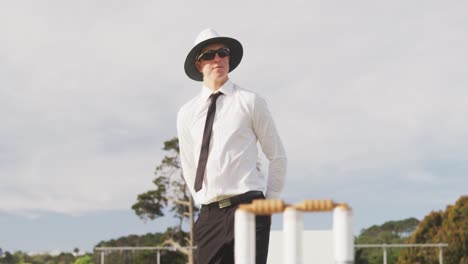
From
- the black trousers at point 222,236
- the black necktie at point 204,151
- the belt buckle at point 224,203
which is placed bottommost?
the black trousers at point 222,236

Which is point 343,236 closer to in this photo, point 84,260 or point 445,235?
point 84,260

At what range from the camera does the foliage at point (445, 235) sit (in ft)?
117

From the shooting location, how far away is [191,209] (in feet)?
104

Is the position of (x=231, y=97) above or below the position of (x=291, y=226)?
above

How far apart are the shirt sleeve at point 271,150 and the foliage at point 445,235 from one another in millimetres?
31697

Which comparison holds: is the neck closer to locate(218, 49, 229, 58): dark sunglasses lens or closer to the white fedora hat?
locate(218, 49, 229, 58): dark sunglasses lens

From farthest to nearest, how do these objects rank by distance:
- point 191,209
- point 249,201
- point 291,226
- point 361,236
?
point 361,236
point 191,209
point 249,201
point 291,226

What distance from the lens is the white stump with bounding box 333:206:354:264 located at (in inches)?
129

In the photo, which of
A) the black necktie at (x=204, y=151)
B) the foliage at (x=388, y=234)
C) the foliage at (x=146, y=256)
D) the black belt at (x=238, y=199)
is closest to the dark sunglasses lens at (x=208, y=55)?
the black necktie at (x=204, y=151)

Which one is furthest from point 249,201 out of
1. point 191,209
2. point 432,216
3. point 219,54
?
point 432,216

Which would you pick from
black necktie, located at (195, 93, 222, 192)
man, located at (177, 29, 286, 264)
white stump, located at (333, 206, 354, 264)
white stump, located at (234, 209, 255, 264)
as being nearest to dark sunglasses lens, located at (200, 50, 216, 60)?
man, located at (177, 29, 286, 264)

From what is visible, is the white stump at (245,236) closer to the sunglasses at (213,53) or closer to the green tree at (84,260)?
the sunglasses at (213,53)

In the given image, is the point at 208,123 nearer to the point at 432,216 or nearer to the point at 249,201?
the point at 249,201

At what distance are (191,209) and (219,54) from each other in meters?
27.0
